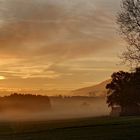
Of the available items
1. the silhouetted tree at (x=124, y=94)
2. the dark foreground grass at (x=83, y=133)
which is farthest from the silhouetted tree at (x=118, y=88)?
the dark foreground grass at (x=83, y=133)

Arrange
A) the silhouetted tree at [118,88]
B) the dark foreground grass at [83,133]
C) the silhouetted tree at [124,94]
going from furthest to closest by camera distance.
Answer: the silhouetted tree at [118,88] → the silhouetted tree at [124,94] → the dark foreground grass at [83,133]

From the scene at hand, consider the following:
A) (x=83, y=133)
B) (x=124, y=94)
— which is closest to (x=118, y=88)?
(x=124, y=94)

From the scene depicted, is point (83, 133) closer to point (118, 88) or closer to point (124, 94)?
point (124, 94)

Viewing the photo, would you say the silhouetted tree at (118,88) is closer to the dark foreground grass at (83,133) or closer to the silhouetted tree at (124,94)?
the silhouetted tree at (124,94)

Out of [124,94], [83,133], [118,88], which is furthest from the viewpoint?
[118,88]

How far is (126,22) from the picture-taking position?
2168 inches

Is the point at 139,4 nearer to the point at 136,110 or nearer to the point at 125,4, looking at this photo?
the point at 125,4

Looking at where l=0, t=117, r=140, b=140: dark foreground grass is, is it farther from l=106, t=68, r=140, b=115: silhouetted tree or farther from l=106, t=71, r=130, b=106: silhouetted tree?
l=106, t=71, r=130, b=106: silhouetted tree


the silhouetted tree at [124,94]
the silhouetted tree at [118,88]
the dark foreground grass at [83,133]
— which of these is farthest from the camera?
the silhouetted tree at [118,88]

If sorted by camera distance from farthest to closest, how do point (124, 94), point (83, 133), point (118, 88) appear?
1. point (118, 88)
2. point (124, 94)
3. point (83, 133)

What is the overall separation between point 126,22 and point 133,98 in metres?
99.3

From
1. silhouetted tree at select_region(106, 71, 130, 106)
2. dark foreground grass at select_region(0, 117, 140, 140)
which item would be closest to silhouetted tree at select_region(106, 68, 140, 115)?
silhouetted tree at select_region(106, 71, 130, 106)

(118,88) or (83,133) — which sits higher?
(118,88)

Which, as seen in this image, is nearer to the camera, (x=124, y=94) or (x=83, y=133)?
(x=83, y=133)
